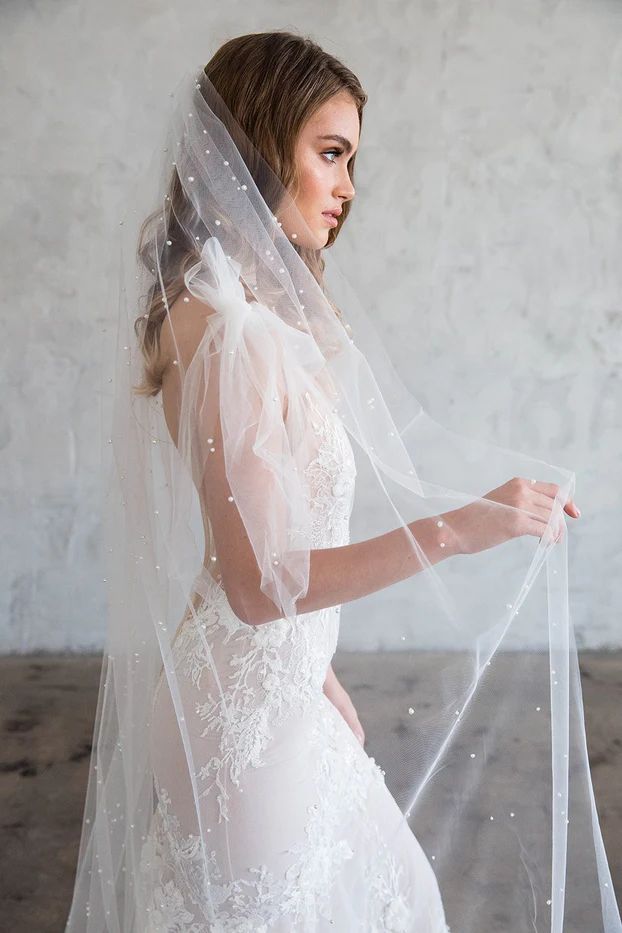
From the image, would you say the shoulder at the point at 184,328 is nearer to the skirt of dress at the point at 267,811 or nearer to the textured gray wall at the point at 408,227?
the skirt of dress at the point at 267,811

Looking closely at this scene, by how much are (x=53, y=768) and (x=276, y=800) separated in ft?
6.69

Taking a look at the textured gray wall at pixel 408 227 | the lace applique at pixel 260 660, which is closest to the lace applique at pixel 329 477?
the lace applique at pixel 260 660

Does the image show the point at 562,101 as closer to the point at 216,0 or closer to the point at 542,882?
the point at 216,0

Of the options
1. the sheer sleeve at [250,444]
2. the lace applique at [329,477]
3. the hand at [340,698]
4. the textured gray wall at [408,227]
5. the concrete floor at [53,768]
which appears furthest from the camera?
the textured gray wall at [408,227]

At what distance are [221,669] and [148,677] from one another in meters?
0.20

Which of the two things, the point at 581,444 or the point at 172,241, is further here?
the point at 581,444

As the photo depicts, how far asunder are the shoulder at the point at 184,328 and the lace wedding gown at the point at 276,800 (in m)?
0.18

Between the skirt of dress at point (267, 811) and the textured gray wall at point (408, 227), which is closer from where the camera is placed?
the skirt of dress at point (267, 811)

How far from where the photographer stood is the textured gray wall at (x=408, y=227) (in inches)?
139

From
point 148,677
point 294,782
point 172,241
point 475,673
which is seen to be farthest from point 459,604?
point 172,241

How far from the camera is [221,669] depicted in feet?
4.03

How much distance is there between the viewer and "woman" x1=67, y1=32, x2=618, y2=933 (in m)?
1.13

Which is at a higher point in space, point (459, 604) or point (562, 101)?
point (562, 101)

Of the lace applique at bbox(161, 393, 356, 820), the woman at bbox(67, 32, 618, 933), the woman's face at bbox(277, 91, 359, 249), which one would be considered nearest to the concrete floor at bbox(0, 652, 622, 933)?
the woman at bbox(67, 32, 618, 933)
